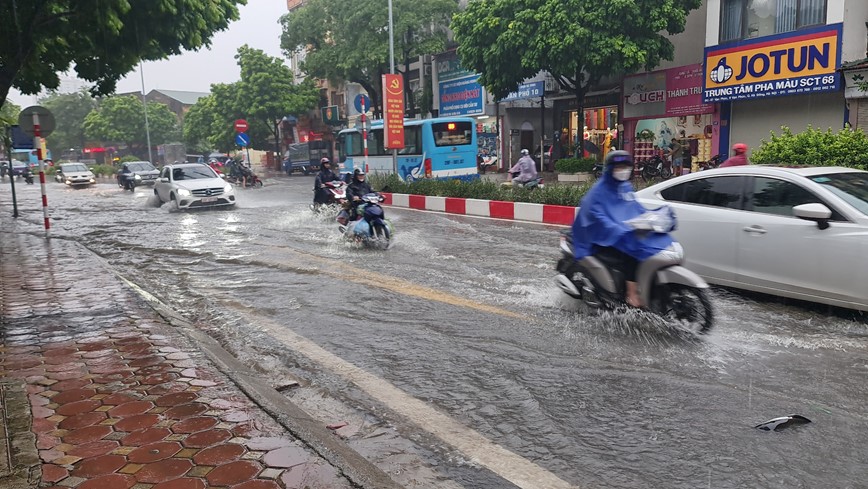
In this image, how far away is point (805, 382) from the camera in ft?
14.6

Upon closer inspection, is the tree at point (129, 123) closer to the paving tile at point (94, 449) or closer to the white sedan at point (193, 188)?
the white sedan at point (193, 188)

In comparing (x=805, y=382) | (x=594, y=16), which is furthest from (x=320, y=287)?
(x=594, y=16)

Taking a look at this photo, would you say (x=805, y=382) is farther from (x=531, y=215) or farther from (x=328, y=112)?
(x=328, y=112)

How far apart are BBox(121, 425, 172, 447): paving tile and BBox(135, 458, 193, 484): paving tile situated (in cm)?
30

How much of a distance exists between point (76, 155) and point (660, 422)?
91740 millimetres

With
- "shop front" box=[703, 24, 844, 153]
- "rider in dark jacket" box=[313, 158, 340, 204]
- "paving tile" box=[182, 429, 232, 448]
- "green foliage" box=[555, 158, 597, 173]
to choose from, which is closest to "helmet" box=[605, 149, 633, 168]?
"paving tile" box=[182, 429, 232, 448]

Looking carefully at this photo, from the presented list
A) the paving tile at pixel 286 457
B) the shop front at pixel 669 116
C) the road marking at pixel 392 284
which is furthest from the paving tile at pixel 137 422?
the shop front at pixel 669 116

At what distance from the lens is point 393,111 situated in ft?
75.8

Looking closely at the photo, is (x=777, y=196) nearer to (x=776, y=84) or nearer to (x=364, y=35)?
(x=776, y=84)

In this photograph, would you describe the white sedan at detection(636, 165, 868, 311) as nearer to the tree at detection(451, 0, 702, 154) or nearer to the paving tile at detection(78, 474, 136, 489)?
the paving tile at detection(78, 474, 136, 489)

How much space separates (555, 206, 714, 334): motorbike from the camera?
17.7 ft

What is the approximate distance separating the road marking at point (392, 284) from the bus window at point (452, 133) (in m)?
13.9

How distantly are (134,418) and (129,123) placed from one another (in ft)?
247

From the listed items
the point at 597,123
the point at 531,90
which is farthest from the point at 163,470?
the point at 531,90
